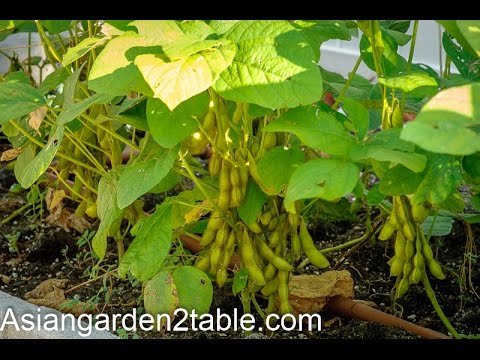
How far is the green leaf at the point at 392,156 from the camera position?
59.7 inches

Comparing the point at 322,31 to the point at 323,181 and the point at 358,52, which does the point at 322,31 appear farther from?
the point at 358,52

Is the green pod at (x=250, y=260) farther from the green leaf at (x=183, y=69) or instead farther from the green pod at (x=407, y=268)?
the green leaf at (x=183, y=69)

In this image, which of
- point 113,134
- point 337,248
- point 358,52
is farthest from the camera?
point 358,52

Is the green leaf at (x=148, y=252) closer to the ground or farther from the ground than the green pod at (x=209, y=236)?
farther from the ground

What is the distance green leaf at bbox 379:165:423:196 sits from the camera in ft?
5.49

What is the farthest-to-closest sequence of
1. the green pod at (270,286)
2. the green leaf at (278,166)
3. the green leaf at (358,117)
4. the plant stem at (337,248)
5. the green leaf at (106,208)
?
the plant stem at (337,248) < the green pod at (270,286) < the green leaf at (106,208) < the green leaf at (278,166) < the green leaf at (358,117)

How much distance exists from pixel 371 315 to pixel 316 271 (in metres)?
0.32

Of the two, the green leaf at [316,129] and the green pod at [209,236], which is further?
the green pod at [209,236]

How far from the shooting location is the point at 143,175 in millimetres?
1781

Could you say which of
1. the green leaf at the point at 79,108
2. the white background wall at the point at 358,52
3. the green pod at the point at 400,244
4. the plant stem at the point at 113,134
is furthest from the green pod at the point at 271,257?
the white background wall at the point at 358,52

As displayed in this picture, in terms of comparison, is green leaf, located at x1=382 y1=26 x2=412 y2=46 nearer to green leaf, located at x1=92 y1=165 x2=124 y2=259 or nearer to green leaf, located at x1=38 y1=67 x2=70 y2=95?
green leaf, located at x1=92 y1=165 x2=124 y2=259

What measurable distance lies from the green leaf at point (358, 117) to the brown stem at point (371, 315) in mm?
524

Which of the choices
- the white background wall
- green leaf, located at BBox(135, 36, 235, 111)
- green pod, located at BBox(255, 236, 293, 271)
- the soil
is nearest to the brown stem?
the soil

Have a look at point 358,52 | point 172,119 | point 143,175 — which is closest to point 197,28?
point 172,119
